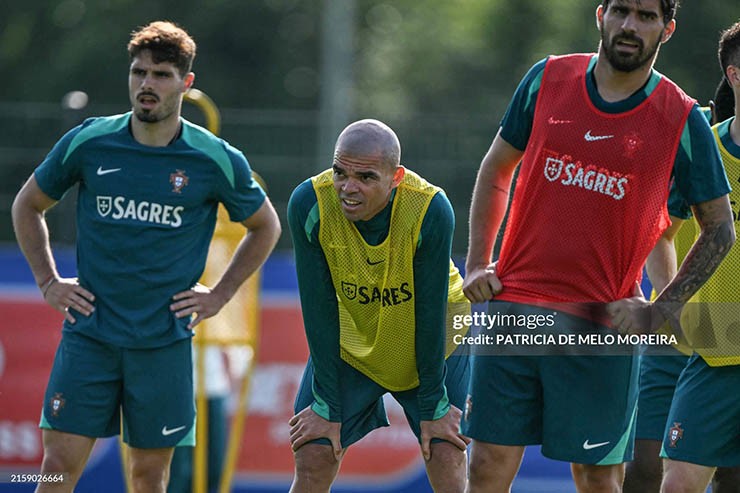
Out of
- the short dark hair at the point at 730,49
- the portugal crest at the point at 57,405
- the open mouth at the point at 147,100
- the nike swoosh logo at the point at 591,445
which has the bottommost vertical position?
the portugal crest at the point at 57,405

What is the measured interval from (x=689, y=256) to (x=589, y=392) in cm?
66

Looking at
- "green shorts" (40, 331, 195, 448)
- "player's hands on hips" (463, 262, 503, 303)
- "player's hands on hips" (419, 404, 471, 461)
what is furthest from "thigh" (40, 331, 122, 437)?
"player's hands on hips" (463, 262, 503, 303)

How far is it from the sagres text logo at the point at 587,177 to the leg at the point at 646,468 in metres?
1.67

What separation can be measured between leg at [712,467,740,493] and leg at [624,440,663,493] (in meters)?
0.28

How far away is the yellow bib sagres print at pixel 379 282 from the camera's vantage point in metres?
5.27

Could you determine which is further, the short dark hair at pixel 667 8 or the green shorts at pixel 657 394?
the green shorts at pixel 657 394

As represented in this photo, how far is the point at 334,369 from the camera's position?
17.5ft

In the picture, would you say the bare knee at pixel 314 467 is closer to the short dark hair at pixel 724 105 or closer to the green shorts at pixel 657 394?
the green shorts at pixel 657 394

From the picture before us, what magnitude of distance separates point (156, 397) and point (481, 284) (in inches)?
70.8

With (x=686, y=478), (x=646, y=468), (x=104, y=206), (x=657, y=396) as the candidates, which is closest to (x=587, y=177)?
(x=686, y=478)

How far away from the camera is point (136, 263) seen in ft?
20.0

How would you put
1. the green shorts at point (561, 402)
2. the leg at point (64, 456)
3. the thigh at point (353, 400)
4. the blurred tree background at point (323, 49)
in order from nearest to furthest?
the green shorts at point (561, 402)
the thigh at point (353, 400)
the leg at point (64, 456)
the blurred tree background at point (323, 49)

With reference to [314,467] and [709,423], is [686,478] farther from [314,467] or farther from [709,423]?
[314,467]

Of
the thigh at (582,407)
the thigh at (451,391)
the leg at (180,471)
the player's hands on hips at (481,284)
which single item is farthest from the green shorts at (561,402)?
the leg at (180,471)
